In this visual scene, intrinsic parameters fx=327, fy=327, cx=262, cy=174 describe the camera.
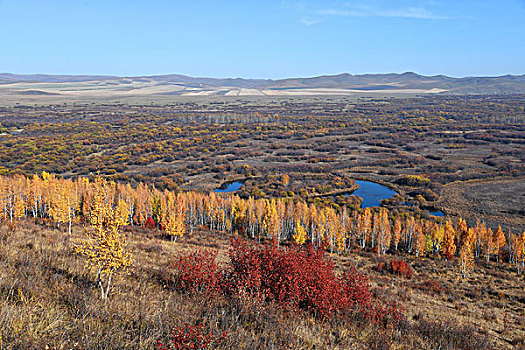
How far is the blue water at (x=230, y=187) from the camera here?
5997 cm

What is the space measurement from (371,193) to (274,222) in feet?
93.8

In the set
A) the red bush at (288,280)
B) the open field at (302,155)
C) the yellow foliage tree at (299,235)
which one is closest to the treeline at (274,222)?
the yellow foliage tree at (299,235)

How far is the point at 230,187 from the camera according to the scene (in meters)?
62.1

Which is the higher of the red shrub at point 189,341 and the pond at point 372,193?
the red shrub at point 189,341

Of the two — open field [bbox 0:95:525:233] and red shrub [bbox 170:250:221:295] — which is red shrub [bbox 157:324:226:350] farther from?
open field [bbox 0:95:525:233]

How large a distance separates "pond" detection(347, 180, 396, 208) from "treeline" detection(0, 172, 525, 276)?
31.7ft

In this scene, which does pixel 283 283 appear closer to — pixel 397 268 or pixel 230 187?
pixel 397 268

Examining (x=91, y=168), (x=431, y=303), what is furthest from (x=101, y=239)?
(x=91, y=168)

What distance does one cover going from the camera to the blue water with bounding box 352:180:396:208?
176ft

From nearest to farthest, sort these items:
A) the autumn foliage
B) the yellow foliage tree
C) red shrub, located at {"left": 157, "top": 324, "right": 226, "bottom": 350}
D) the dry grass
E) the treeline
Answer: red shrub, located at {"left": 157, "top": 324, "right": 226, "bottom": 350}
the dry grass
the autumn foliage
the treeline
the yellow foliage tree

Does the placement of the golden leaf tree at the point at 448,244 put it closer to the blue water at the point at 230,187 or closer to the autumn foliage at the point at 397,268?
the autumn foliage at the point at 397,268

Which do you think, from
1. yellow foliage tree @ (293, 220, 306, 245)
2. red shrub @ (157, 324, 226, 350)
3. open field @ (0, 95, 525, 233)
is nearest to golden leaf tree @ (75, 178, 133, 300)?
red shrub @ (157, 324, 226, 350)

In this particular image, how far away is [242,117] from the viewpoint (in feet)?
516

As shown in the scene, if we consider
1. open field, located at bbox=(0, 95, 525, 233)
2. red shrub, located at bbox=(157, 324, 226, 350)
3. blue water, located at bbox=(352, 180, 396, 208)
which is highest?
red shrub, located at bbox=(157, 324, 226, 350)
